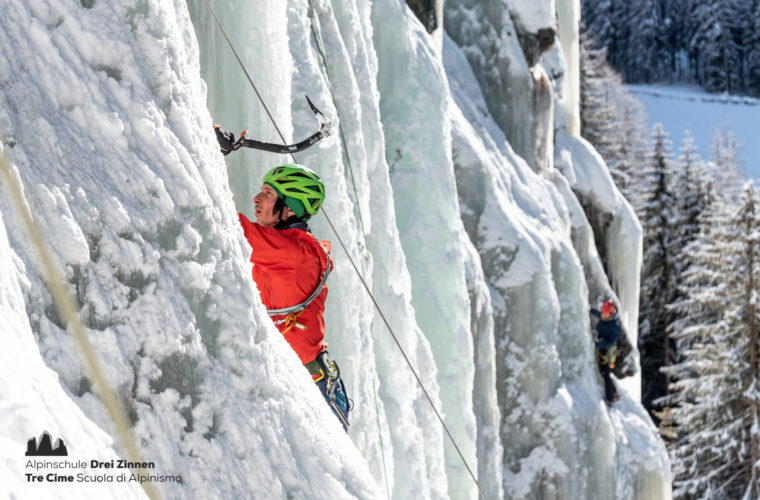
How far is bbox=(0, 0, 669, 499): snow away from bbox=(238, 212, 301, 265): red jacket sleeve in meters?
0.48

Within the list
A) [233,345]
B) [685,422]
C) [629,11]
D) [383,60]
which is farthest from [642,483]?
[629,11]

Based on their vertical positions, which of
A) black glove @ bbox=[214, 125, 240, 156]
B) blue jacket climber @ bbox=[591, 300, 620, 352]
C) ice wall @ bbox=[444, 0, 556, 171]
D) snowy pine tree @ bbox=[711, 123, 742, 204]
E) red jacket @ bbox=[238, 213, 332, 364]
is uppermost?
black glove @ bbox=[214, 125, 240, 156]

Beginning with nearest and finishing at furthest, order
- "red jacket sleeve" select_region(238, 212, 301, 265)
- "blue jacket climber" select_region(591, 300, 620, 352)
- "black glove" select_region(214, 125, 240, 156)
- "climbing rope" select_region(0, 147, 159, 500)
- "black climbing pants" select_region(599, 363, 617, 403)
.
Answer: "climbing rope" select_region(0, 147, 159, 500), "red jacket sleeve" select_region(238, 212, 301, 265), "black glove" select_region(214, 125, 240, 156), "black climbing pants" select_region(599, 363, 617, 403), "blue jacket climber" select_region(591, 300, 620, 352)

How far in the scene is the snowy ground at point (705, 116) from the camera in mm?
41812

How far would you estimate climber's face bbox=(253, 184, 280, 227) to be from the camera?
300 cm

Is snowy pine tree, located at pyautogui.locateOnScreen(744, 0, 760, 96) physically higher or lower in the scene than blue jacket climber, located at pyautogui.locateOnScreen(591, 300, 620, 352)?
lower

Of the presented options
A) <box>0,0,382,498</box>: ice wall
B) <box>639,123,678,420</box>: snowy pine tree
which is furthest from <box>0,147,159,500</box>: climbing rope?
<box>639,123,678,420</box>: snowy pine tree

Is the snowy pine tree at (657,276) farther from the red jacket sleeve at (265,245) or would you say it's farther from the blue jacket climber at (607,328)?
the red jacket sleeve at (265,245)

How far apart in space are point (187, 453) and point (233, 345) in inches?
10.3

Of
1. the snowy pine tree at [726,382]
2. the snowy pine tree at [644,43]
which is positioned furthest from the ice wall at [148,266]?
the snowy pine tree at [644,43]

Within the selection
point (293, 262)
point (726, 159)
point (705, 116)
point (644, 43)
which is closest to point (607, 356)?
point (293, 262)

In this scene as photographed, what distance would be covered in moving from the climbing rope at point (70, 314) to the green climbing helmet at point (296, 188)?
1.50m

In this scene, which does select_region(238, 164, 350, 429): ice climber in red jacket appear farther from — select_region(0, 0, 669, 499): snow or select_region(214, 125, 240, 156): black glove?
select_region(0, 0, 669, 499): snow

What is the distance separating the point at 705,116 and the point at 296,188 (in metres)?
44.6
